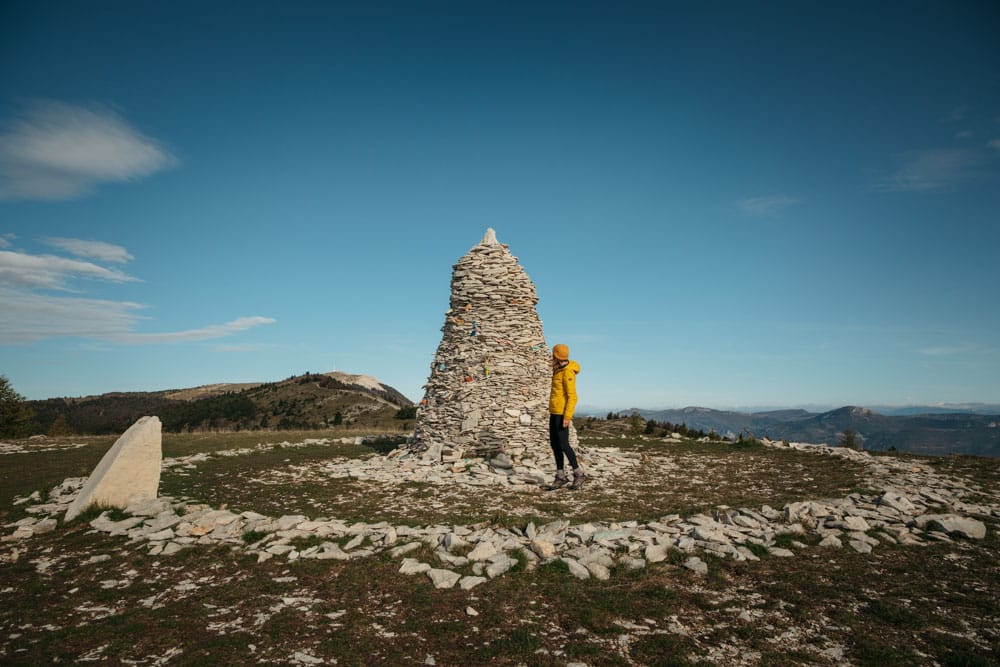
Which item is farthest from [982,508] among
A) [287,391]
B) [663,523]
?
[287,391]

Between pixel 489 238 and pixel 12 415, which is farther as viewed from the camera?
pixel 12 415

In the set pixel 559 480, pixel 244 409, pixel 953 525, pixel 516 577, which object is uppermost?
pixel 244 409

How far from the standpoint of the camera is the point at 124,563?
7.19 metres

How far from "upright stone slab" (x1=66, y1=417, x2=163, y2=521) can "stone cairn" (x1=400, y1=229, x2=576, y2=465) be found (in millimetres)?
7892

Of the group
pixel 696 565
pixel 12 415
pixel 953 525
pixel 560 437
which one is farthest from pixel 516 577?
pixel 12 415

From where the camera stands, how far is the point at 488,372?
17766 millimetres

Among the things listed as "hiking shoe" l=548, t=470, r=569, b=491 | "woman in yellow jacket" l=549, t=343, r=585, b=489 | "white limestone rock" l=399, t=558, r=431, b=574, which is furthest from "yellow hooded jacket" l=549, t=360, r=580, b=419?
"white limestone rock" l=399, t=558, r=431, b=574

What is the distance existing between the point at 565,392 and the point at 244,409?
5931 centimetres

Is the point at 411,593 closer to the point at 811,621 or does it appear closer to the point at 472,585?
the point at 472,585

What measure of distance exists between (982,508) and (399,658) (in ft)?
33.6

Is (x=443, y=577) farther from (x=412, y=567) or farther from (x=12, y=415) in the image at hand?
(x=12, y=415)

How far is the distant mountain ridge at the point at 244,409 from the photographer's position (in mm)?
51725

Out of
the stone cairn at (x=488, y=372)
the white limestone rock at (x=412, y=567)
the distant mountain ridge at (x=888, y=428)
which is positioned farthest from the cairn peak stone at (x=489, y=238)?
the distant mountain ridge at (x=888, y=428)

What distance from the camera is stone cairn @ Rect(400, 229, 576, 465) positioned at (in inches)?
672
